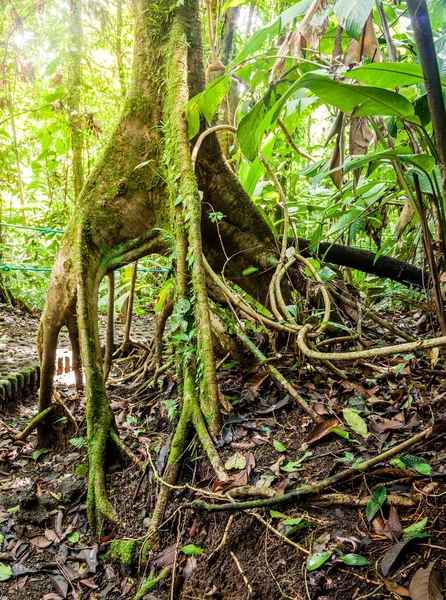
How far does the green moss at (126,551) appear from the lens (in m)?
2.12

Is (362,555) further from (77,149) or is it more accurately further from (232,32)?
(77,149)

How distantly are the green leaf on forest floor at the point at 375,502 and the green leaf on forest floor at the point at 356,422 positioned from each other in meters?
0.38

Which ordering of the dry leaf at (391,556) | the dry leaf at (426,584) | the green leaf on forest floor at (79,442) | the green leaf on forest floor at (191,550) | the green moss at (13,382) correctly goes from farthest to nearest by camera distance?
1. the green moss at (13,382)
2. the green leaf on forest floor at (79,442)
3. the green leaf on forest floor at (191,550)
4. the dry leaf at (391,556)
5. the dry leaf at (426,584)

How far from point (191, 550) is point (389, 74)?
6.19 ft

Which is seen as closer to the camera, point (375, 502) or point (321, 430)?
point (375, 502)

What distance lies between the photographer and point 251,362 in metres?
3.07

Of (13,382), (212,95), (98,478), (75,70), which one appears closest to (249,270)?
(212,95)

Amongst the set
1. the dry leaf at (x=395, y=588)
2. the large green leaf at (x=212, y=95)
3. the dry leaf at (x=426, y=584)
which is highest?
the large green leaf at (x=212, y=95)

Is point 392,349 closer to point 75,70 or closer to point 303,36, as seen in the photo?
point 303,36

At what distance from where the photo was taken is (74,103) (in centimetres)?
569

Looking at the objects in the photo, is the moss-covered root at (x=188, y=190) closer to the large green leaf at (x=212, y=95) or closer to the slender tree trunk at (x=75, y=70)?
the large green leaf at (x=212, y=95)

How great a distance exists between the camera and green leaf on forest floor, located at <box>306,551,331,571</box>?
1498 millimetres

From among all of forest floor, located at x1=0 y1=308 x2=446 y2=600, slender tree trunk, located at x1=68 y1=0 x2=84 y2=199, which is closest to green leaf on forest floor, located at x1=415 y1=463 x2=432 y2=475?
forest floor, located at x1=0 y1=308 x2=446 y2=600

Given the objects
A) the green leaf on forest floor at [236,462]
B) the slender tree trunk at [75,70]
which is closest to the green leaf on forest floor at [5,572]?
the green leaf on forest floor at [236,462]
